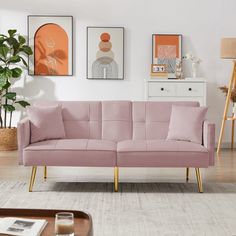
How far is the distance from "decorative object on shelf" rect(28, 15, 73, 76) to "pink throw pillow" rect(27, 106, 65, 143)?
237cm

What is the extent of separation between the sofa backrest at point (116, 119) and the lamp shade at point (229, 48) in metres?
1.77

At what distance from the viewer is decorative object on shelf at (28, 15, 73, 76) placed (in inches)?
297

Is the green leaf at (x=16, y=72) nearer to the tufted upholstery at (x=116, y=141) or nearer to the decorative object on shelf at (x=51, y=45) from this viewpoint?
the decorative object on shelf at (x=51, y=45)

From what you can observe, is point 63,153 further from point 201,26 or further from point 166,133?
point 201,26

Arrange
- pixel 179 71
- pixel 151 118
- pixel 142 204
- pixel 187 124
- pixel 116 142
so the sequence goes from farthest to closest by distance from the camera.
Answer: pixel 179 71 < pixel 151 118 < pixel 116 142 < pixel 187 124 < pixel 142 204

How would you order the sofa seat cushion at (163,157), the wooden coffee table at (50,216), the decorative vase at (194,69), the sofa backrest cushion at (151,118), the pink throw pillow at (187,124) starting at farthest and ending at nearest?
the decorative vase at (194,69)
the sofa backrest cushion at (151,118)
the pink throw pillow at (187,124)
the sofa seat cushion at (163,157)
the wooden coffee table at (50,216)

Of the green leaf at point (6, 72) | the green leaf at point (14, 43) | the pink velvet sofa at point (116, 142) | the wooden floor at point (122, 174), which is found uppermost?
the green leaf at point (14, 43)

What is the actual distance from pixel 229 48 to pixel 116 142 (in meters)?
2.49

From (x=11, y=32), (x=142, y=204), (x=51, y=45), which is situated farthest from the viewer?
(x=51, y=45)

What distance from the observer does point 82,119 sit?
544 centimetres

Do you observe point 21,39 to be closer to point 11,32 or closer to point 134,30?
point 11,32

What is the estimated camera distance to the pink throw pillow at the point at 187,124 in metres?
5.12

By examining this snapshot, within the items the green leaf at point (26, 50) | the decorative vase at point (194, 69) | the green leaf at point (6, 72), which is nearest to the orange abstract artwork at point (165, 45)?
the decorative vase at point (194, 69)

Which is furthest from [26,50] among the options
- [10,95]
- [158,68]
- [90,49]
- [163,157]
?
[163,157]
